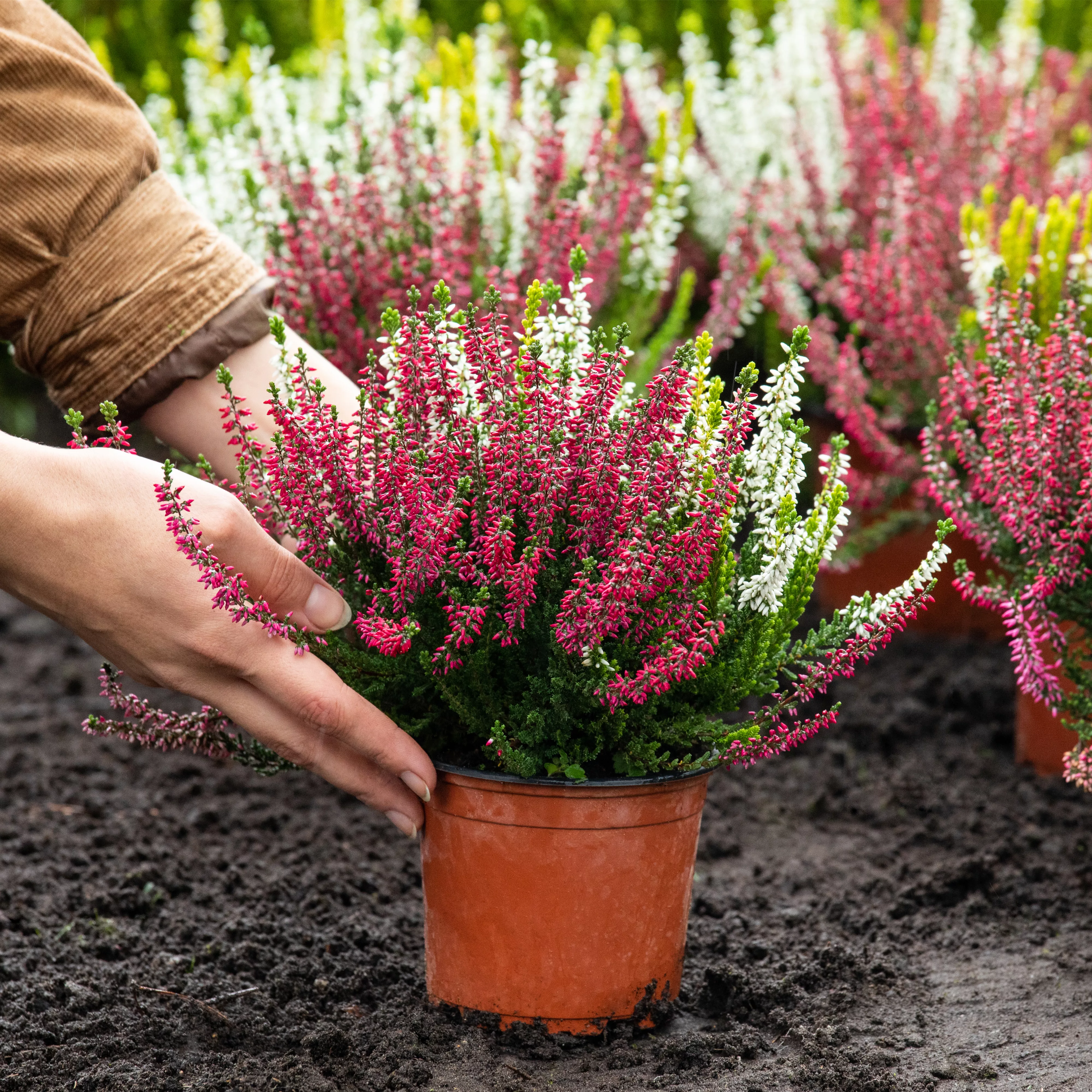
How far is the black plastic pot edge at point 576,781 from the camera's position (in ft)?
5.92

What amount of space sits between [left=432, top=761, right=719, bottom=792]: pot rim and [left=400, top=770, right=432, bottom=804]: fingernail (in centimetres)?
5

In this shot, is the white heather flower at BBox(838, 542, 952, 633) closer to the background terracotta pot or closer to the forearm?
the forearm

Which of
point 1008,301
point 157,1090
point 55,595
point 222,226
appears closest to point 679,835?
point 157,1090

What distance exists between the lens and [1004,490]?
2250mm

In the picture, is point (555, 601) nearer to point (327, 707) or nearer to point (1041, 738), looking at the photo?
point (327, 707)

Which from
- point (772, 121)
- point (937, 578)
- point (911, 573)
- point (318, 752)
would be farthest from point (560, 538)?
point (772, 121)

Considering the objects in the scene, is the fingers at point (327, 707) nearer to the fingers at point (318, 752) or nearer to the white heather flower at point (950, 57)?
the fingers at point (318, 752)


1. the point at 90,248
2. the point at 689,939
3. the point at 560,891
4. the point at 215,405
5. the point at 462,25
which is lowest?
the point at 689,939

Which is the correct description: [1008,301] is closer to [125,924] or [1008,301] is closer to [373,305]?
[373,305]

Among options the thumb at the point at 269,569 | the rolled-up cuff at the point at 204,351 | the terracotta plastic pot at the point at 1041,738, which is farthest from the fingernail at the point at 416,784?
the terracotta plastic pot at the point at 1041,738

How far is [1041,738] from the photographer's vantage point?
307 centimetres

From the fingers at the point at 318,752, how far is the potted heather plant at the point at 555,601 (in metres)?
0.07

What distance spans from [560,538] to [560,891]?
52cm

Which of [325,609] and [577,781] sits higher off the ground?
[325,609]
